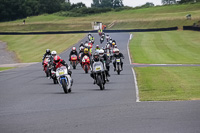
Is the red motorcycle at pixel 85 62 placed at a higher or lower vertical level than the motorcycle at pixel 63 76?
lower

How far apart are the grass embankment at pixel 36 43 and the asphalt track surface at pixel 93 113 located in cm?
3631

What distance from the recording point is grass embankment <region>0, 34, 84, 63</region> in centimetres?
5656

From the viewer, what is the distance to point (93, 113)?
10844 millimetres

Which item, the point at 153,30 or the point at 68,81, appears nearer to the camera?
Answer: the point at 68,81

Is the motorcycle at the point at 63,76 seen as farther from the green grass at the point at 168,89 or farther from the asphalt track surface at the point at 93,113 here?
the green grass at the point at 168,89

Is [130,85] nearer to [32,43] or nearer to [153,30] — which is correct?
[32,43]

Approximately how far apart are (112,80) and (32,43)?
4659 centimetres

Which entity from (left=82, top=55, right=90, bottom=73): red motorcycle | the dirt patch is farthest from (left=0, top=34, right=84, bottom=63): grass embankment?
(left=82, top=55, right=90, bottom=73): red motorcycle

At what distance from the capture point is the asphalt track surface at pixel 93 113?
8.95 m

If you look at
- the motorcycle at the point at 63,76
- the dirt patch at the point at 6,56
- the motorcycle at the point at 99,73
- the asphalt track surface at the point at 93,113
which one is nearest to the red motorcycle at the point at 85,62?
the motorcycle at the point at 99,73

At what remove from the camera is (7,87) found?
19.2 meters

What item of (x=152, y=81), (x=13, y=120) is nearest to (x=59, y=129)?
(x=13, y=120)

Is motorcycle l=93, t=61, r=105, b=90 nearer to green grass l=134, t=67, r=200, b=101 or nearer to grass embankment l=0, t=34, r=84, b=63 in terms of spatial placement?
green grass l=134, t=67, r=200, b=101

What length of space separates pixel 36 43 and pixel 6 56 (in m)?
15.4
